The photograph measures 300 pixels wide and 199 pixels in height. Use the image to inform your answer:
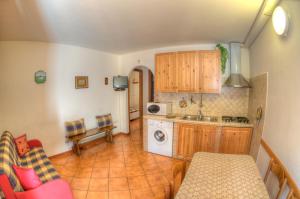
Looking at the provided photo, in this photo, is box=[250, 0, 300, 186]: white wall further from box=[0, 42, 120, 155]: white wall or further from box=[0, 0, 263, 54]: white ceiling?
box=[0, 42, 120, 155]: white wall

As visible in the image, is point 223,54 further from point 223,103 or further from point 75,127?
point 75,127

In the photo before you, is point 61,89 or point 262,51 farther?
point 61,89

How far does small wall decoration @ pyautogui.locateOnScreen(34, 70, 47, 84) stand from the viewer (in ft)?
10.2

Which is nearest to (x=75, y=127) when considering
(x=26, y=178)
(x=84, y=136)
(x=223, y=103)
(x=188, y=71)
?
(x=84, y=136)

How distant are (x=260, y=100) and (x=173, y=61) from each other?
67.4 inches

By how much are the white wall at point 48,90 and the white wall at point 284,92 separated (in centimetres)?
361

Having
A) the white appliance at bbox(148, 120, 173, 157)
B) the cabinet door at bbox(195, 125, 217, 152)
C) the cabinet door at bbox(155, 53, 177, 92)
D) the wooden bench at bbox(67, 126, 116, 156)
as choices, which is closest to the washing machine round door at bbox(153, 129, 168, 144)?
the white appliance at bbox(148, 120, 173, 157)

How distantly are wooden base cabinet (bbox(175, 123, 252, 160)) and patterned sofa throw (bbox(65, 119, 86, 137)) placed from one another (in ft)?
7.10

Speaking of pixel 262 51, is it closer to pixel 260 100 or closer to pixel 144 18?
pixel 260 100

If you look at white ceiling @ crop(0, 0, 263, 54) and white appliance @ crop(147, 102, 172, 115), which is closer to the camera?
white ceiling @ crop(0, 0, 263, 54)

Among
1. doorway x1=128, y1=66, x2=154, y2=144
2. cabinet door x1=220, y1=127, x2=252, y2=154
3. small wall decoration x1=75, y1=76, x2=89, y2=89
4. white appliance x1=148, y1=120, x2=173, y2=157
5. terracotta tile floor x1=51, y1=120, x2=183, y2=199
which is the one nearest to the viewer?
terracotta tile floor x1=51, y1=120, x2=183, y2=199

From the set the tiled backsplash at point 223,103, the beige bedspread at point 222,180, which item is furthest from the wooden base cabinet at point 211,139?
the beige bedspread at point 222,180

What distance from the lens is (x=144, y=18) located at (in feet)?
7.01

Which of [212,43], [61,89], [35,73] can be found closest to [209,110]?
[212,43]
